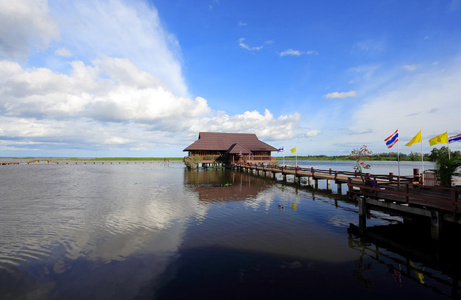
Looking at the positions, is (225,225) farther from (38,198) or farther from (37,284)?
(38,198)

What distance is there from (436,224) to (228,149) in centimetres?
4475

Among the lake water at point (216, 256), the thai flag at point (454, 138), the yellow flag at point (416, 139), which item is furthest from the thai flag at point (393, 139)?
the lake water at point (216, 256)

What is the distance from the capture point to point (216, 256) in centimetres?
738

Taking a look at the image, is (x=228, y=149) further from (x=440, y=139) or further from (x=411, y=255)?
(x=411, y=255)

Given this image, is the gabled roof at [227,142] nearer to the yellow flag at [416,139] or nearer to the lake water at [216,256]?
the yellow flag at [416,139]

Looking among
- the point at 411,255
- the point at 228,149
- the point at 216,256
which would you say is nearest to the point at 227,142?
the point at 228,149

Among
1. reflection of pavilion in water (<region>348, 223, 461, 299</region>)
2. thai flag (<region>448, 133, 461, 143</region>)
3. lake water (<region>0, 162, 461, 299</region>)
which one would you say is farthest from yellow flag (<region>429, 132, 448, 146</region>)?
reflection of pavilion in water (<region>348, 223, 461, 299</region>)

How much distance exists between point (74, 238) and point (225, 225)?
597 cm

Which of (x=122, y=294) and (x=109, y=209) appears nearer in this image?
(x=122, y=294)

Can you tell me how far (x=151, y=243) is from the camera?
334 inches

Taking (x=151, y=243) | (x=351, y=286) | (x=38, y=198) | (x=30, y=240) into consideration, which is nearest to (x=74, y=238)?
(x=30, y=240)

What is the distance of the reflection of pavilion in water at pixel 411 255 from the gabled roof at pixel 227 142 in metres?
38.9

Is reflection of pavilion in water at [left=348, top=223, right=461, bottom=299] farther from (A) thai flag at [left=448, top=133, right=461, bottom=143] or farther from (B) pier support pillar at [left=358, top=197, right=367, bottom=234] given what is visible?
(A) thai flag at [left=448, top=133, right=461, bottom=143]

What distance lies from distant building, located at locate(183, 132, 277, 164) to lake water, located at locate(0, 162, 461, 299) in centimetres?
3619
